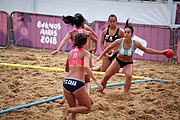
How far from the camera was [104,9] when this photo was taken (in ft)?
49.5

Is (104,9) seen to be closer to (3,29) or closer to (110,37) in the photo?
(3,29)

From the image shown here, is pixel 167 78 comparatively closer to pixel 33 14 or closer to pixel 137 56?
pixel 137 56

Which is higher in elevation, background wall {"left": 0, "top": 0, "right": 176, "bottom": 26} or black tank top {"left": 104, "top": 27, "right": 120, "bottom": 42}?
background wall {"left": 0, "top": 0, "right": 176, "bottom": 26}

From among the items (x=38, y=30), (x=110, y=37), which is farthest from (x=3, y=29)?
(x=110, y=37)

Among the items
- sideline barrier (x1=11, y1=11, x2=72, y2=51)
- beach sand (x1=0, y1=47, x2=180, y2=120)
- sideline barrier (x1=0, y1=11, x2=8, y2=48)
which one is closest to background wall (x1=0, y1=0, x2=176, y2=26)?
sideline barrier (x1=11, y1=11, x2=72, y2=51)

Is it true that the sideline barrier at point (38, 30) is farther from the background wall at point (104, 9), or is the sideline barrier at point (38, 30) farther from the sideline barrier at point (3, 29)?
the background wall at point (104, 9)

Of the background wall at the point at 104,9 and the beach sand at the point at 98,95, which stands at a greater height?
the background wall at the point at 104,9

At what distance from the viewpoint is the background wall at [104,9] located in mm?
14367

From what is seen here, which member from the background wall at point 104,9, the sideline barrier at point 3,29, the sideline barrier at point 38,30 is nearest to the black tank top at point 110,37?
the sideline barrier at point 38,30

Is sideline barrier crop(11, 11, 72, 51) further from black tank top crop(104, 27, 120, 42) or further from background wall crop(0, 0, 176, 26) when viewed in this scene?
black tank top crop(104, 27, 120, 42)

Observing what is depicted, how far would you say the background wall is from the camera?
47.1 ft

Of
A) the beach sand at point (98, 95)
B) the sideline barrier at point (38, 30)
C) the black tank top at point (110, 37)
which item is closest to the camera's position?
the beach sand at point (98, 95)

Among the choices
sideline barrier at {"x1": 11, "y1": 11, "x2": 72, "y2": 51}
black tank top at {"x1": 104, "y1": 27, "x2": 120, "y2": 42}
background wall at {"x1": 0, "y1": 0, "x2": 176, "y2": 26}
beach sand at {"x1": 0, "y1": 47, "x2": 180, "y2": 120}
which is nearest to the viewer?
beach sand at {"x1": 0, "y1": 47, "x2": 180, "y2": 120}

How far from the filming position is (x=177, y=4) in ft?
46.5
